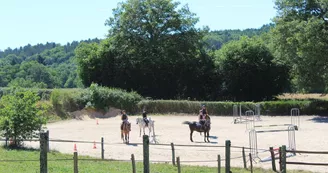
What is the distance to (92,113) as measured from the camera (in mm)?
47062

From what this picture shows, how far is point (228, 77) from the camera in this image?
54.9m

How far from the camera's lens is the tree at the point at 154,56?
55375 mm

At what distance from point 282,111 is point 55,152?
95.0ft

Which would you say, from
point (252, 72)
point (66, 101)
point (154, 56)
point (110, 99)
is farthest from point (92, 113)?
point (252, 72)

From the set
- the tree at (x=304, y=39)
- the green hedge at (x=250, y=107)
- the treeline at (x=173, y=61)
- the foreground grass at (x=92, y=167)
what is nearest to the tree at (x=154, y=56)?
the treeline at (x=173, y=61)

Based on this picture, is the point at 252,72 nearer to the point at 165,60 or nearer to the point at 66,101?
the point at 165,60

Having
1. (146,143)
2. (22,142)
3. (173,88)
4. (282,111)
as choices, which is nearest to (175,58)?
(173,88)

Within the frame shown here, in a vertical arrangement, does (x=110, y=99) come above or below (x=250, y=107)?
above

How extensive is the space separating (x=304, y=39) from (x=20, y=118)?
90.5 ft

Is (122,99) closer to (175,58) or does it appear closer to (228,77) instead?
(175,58)

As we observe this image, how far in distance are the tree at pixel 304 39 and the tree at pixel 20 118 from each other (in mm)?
26293

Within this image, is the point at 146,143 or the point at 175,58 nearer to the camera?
the point at 146,143

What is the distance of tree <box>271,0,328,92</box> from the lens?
132 ft

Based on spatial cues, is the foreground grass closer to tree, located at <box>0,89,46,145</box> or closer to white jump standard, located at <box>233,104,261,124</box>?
tree, located at <box>0,89,46,145</box>
